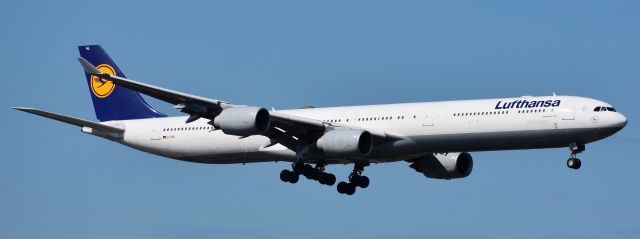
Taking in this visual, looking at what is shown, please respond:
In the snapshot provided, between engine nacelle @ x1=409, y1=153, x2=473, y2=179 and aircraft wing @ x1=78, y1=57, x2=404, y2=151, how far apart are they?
7018mm

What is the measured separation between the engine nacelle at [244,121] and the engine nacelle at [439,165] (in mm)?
11499

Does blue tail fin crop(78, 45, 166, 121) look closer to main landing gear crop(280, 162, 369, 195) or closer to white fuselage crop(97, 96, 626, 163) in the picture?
white fuselage crop(97, 96, 626, 163)

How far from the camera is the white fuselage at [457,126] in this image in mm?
60406

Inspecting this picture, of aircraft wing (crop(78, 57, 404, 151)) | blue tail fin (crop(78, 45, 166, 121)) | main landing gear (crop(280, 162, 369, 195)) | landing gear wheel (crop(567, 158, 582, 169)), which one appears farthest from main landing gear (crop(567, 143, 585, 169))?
blue tail fin (crop(78, 45, 166, 121))

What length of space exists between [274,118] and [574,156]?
1422cm

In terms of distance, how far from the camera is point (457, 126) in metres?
61.7

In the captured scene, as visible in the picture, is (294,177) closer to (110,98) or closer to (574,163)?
(110,98)

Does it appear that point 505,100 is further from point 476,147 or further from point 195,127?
point 195,127

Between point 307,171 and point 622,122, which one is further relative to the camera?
point 307,171

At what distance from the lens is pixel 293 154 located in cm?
6638

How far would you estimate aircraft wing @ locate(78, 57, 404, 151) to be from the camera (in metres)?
60.2

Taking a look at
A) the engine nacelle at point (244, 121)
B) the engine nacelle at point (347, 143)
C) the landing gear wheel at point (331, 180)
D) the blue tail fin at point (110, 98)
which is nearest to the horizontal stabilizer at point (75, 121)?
the blue tail fin at point (110, 98)

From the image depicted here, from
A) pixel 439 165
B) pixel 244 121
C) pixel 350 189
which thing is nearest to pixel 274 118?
pixel 244 121

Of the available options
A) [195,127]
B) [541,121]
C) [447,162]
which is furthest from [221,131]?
[541,121]
